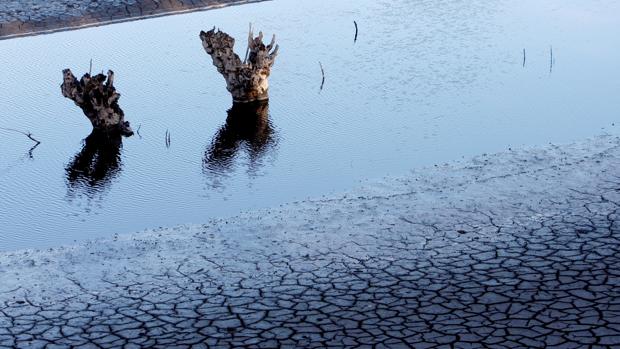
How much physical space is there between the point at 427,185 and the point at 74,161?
227 inches

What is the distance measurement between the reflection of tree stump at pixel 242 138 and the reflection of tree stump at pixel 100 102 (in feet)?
5.63

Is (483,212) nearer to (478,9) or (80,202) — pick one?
(80,202)

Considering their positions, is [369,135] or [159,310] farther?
[369,135]

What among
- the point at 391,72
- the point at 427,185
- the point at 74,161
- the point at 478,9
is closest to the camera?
the point at 427,185

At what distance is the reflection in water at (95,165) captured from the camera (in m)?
15.0

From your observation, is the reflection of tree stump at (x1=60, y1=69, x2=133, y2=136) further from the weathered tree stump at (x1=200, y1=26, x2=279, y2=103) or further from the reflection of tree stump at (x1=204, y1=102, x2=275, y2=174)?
the weathered tree stump at (x1=200, y1=26, x2=279, y2=103)

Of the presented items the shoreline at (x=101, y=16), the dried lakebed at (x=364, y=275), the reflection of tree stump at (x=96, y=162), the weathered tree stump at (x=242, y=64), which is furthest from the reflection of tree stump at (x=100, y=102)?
the shoreline at (x=101, y=16)

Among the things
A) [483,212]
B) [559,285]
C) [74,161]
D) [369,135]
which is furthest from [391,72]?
[559,285]

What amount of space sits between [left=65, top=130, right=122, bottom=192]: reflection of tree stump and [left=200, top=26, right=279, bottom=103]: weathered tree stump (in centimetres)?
252

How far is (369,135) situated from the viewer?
16.4m

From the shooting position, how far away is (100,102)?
57.5 feet

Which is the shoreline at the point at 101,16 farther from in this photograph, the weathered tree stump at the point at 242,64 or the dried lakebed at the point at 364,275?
the dried lakebed at the point at 364,275

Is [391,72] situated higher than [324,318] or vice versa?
[391,72]

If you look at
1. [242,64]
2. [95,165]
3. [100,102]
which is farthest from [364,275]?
[242,64]
